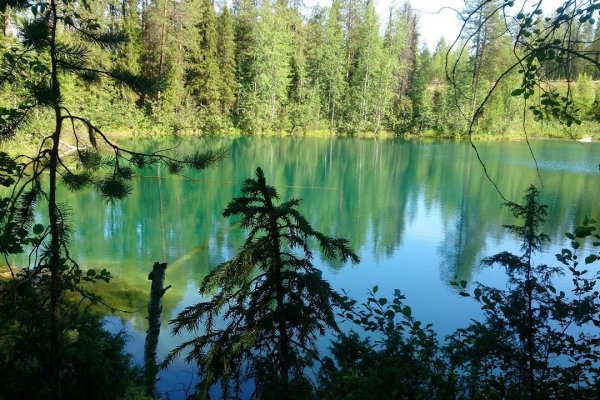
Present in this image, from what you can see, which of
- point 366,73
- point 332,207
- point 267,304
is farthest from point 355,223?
point 366,73

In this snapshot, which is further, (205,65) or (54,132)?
(205,65)

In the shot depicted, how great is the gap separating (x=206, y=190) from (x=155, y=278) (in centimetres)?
1332

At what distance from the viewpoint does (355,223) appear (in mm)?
14172

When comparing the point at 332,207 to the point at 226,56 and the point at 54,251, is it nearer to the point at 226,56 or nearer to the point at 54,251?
the point at 54,251

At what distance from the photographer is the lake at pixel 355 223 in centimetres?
855

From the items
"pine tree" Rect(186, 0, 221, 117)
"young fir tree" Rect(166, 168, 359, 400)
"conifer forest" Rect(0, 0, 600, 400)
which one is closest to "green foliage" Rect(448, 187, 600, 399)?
"conifer forest" Rect(0, 0, 600, 400)

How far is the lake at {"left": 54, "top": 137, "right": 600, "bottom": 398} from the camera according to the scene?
28.1 ft

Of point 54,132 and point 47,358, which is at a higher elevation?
point 54,132

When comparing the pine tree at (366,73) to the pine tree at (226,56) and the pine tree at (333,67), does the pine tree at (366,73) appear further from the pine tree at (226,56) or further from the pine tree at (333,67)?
the pine tree at (226,56)

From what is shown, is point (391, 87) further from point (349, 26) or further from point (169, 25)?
point (169, 25)

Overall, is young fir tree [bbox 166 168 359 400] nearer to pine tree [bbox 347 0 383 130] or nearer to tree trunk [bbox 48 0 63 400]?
tree trunk [bbox 48 0 63 400]

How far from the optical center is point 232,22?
39.3 meters

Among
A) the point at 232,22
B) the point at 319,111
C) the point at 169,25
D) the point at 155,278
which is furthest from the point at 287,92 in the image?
the point at 155,278

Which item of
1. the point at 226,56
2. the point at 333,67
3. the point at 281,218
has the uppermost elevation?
the point at 333,67
